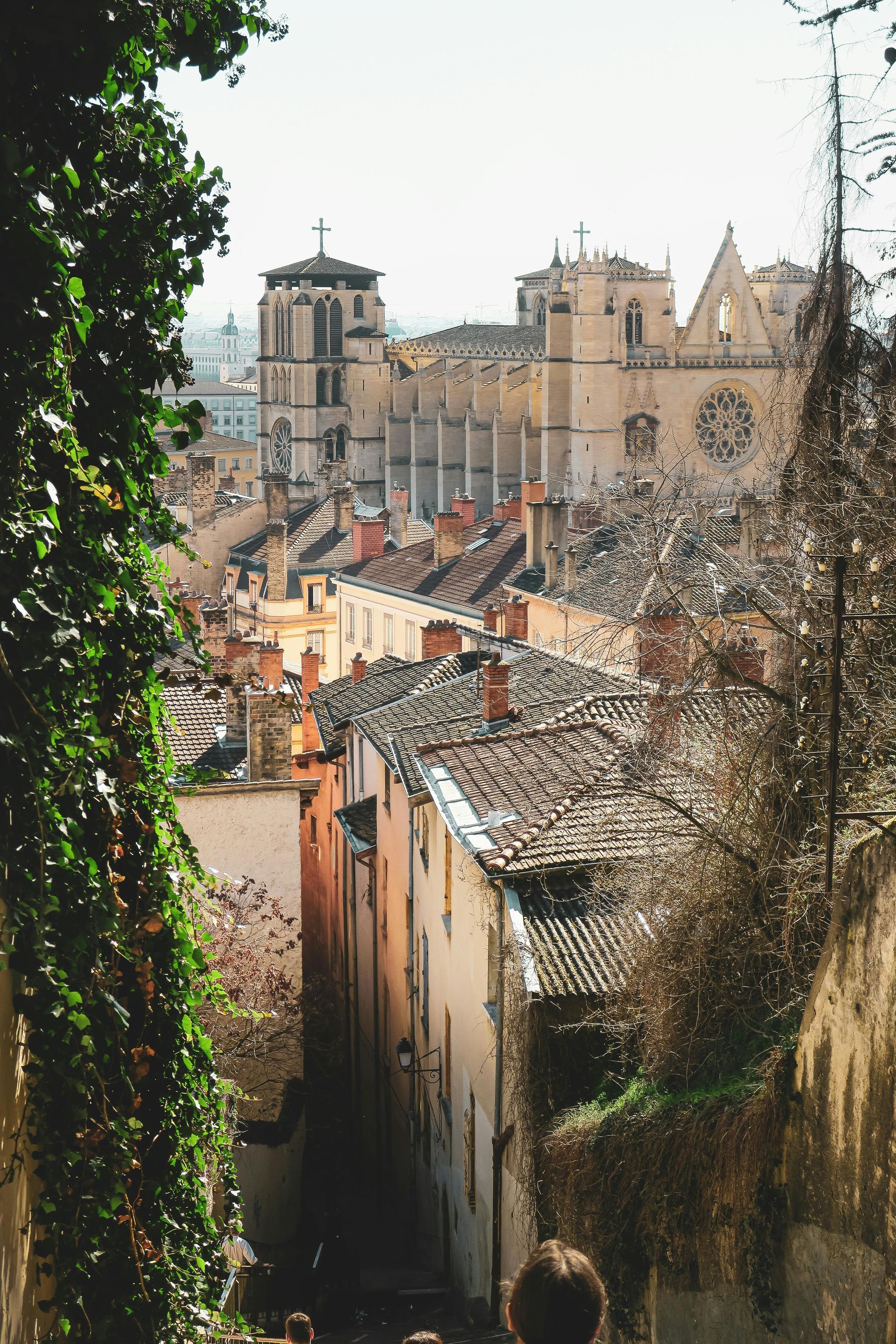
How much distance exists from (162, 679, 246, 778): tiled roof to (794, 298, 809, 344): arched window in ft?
33.4

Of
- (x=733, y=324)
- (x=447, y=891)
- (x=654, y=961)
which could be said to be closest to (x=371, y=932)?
(x=447, y=891)

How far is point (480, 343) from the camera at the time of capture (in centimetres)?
9538

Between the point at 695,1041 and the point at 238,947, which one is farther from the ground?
the point at 695,1041

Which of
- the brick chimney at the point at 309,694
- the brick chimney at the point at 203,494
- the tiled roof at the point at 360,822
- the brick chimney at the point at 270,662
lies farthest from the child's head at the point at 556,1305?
the brick chimney at the point at 203,494

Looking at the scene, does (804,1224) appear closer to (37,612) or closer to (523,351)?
(37,612)

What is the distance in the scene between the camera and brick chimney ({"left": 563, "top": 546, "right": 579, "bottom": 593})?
29.6m

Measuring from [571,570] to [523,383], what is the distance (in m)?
51.6

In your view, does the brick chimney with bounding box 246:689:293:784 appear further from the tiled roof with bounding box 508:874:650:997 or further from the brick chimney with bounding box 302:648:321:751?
the tiled roof with bounding box 508:874:650:997

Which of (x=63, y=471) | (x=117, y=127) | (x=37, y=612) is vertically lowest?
(x=37, y=612)

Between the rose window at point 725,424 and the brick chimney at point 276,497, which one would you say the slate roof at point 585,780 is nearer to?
the brick chimney at point 276,497

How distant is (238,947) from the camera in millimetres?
17828

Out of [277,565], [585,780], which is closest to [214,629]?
[585,780]

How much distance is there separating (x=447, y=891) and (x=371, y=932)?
21.3ft

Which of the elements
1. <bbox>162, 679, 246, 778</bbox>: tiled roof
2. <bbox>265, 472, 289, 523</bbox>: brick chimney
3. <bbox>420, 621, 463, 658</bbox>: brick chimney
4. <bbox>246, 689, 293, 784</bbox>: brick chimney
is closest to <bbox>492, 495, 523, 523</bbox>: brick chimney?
<bbox>265, 472, 289, 523</bbox>: brick chimney
